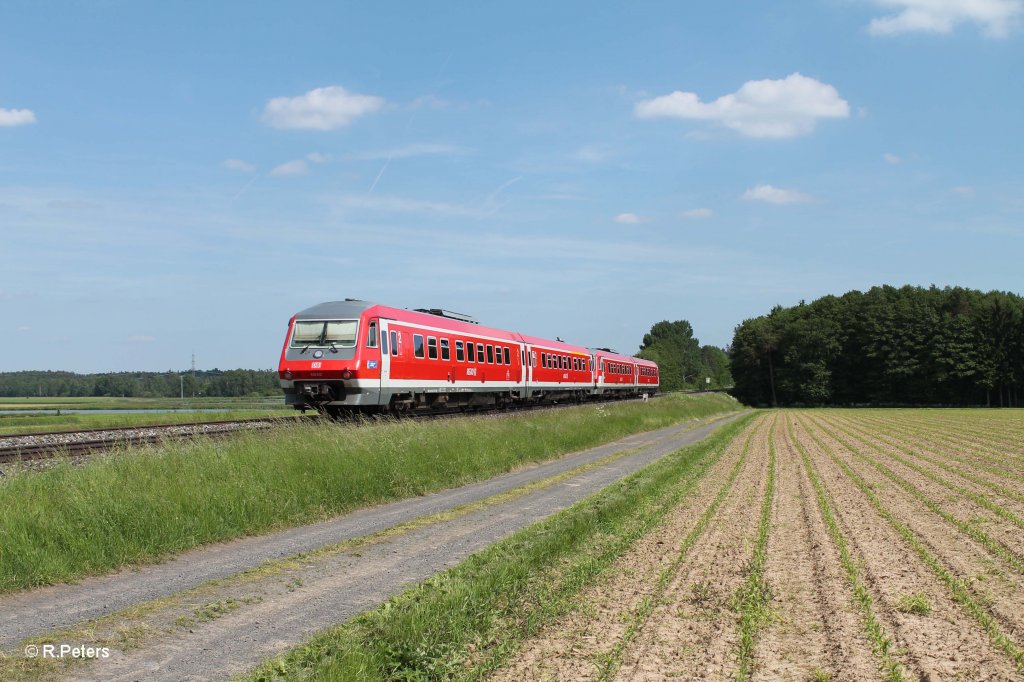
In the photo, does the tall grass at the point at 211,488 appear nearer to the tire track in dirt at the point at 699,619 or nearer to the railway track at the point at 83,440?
the railway track at the point at 83,440

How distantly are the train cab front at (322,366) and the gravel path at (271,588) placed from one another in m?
8.73

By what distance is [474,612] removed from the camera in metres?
7.18

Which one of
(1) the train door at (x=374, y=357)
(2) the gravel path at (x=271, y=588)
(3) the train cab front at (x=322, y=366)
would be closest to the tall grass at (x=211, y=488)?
(2) the gravel path at (x=271, y=588)

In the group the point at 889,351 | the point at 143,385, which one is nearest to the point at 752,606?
the point at 889,351

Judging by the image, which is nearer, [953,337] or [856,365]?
[953,337]

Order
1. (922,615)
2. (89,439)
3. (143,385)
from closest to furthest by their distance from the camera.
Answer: (922,615)
(89,439)
(143,385)

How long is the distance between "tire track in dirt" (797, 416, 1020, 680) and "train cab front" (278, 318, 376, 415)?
1335 centimetres

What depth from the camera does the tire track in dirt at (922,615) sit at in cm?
612

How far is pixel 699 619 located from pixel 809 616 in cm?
101

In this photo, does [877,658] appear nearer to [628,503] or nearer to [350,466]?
[628,503]

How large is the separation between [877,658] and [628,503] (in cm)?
765

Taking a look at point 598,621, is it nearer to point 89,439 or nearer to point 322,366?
point 322,366

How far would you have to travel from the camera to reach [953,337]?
94.8m

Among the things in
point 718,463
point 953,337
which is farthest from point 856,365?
point 718,463
